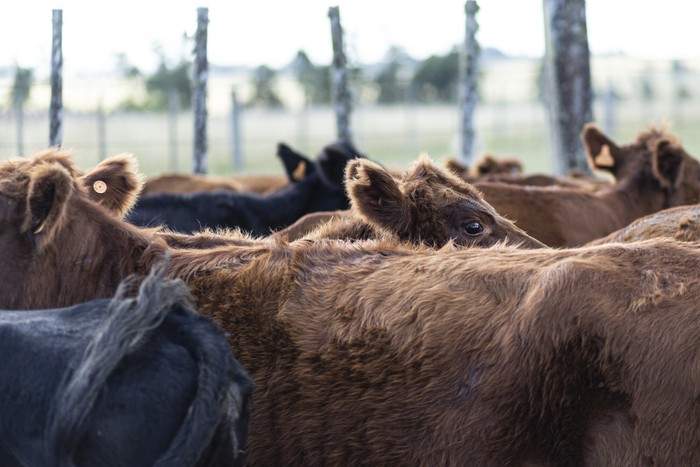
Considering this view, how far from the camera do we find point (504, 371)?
9.62ft

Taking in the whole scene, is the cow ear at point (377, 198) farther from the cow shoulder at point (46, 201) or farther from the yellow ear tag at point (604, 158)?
the yellow ear tag at point (604, 158)

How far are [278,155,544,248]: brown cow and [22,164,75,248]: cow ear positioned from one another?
4.26ft

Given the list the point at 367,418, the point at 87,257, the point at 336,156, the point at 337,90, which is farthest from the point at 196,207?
the point at 367,418

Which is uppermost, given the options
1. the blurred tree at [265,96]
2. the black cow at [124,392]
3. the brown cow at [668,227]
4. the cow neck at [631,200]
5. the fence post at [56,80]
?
the blurred tree at [265,96]

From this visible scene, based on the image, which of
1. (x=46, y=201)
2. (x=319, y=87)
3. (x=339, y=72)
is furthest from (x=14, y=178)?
(x=319, y=87)

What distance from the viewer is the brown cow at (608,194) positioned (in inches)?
291

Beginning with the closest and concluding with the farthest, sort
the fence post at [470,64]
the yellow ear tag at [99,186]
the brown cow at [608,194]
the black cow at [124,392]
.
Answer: the black cow at [124,392]
the yellow ear tag at [99,186]
the brown cow at [608,194]
the fence post at [470,64]

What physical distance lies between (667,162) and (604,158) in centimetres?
92

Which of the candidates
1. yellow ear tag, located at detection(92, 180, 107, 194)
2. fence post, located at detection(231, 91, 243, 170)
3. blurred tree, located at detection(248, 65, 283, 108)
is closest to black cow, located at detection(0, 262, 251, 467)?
yellow ear tag, located at detection(92, 180, 107, 194)

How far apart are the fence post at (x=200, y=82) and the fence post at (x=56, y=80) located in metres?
2.54

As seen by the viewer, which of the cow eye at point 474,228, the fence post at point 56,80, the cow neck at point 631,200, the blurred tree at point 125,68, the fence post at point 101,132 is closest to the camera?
the cow eye at point 474,228

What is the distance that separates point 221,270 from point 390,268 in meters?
0.64

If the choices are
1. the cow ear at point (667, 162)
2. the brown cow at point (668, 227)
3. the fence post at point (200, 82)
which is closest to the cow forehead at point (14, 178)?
the brown cow at point (668, 227)

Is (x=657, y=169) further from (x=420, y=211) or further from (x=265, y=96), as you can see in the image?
(x=265, y=96)
